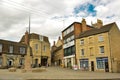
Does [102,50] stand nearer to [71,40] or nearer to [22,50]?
[71,40]

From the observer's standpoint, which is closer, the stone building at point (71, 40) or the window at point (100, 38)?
the window at point (100, 38)

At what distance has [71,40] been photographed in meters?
49.9

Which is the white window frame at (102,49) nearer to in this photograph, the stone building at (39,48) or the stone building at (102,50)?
the stone building at (102,50)

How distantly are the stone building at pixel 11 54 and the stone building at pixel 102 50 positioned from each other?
18.5 meters

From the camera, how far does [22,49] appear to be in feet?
171

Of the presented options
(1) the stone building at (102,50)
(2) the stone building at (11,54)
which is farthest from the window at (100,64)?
(2) the stone building at (11,54)

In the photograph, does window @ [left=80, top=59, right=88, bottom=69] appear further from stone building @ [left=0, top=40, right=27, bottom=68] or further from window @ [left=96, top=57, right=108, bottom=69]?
stone building @ [left=0, top=40, right=27, bottom=68]

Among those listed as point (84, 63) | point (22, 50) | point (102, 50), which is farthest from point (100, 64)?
point (22, 50)

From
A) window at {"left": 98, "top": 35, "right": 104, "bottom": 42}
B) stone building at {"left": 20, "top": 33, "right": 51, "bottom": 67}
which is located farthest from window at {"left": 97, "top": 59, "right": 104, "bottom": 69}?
stone building at {"left": 20, "top": 33, "right": 51, "bottom": 67}

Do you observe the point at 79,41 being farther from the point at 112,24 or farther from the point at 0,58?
the point at 0,58

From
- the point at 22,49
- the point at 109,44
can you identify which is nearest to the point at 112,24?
the point at 109,44

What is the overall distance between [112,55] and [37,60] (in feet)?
90.7

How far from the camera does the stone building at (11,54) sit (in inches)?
1798

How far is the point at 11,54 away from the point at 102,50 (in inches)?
989
